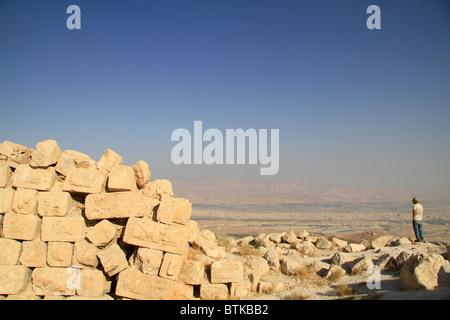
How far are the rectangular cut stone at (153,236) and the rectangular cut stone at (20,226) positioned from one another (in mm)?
2001

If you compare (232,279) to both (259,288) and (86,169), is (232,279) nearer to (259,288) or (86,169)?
(259,288)

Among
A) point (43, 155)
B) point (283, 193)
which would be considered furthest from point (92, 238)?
point (283, 193)

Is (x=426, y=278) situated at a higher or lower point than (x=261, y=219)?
higher

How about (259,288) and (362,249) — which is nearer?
(259,288)

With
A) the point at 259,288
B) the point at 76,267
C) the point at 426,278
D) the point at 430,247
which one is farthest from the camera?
the point at 430,247

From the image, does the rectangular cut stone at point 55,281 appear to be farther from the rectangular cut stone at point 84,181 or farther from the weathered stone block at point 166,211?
the weathered stone block at point 166,211

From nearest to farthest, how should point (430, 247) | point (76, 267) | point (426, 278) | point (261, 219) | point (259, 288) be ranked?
point (426, 278) → point (76, 267) → point (259, 288) → point (430, 247) → point (261, 219)

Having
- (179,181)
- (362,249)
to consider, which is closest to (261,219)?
(362,249)

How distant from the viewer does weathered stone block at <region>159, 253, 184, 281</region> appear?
21.5 feet

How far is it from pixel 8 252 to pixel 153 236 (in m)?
3.14

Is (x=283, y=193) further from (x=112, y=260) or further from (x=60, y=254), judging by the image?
(x=60, y=254)

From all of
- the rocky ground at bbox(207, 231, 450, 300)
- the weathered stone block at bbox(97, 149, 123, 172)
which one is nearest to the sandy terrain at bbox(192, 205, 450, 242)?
the rocky ground at bbox(207, 231, 450, 300)

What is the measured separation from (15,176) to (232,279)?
537 centimetres

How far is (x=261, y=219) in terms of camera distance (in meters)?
35.4
